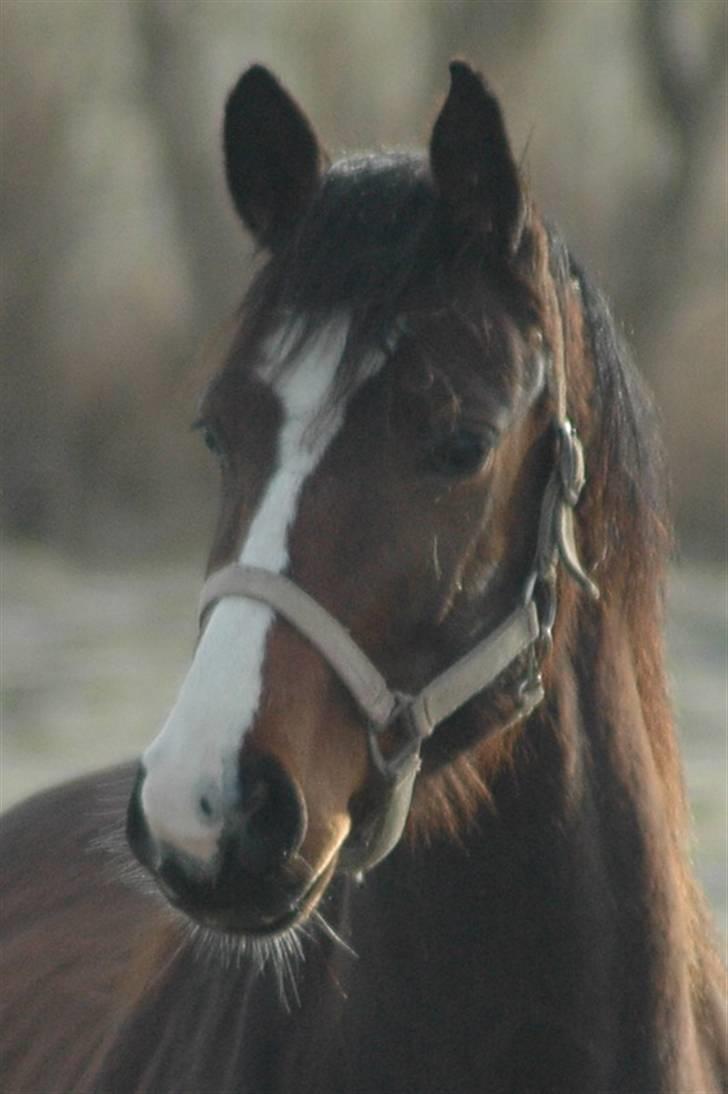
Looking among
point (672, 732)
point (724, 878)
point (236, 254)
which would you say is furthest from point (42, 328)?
point (672, 732)

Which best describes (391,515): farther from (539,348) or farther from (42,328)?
(42,328)

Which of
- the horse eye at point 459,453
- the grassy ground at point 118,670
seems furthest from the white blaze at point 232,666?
the grassy ground at point 118,670

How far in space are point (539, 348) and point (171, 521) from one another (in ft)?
35.6

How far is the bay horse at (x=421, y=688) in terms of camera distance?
199cm

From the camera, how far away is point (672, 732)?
2.41 m

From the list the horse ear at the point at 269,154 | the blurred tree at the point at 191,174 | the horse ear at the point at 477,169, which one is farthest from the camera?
the blurred tree at the point at 191,174

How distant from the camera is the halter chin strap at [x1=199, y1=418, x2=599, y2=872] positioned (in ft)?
6.57

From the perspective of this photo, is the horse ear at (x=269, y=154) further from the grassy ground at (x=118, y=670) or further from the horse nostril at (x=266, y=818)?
the grassy ground at (x=118, y=670)

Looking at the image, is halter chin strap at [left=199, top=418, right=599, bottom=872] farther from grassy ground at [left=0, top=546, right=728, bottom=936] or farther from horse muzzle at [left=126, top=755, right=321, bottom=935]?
grassy ground at [left=0, top=546, right=728, bottom=936]

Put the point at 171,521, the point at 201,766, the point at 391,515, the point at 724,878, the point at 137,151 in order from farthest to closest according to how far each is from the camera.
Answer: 1. the point at 137,151
2. the point at 171,521
3. the point at 724,878
4. the point at 391,515
5. the point at 201,766

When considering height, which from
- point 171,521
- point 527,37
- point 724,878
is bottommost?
point 724,878

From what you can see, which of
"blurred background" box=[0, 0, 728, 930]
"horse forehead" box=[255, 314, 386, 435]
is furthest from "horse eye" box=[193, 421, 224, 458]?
"blurred background" box=[0, 0, 728, 930]

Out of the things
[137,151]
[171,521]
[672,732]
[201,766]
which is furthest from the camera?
[137,151]

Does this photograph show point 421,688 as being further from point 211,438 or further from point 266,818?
point 211,438
